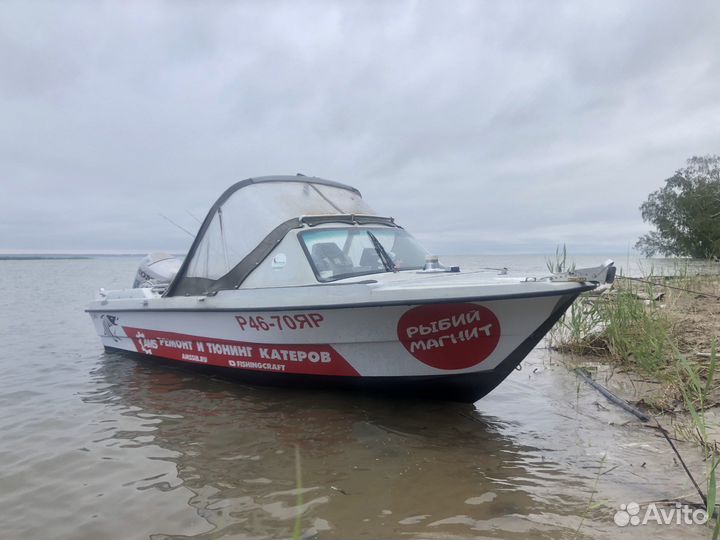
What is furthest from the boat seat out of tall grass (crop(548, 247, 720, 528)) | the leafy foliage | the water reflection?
the leafy foliage

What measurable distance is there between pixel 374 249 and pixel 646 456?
2977 mm

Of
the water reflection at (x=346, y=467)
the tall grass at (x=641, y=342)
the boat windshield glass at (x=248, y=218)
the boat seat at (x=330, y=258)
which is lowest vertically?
the water reflection at (x=346, y=467)

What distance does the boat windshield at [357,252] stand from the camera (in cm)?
469

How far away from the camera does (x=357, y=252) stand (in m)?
5.02

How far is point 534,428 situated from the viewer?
4.00m

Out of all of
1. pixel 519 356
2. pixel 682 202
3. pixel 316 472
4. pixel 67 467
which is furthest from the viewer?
pixel 682 202

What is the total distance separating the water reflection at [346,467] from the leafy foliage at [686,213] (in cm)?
2307

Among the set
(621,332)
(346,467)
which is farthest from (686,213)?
(346,467)

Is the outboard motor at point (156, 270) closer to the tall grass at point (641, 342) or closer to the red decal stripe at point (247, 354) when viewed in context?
the red decal stripe at point (247, 354)

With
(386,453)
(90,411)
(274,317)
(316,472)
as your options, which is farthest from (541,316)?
(90,411)

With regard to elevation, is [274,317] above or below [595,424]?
above

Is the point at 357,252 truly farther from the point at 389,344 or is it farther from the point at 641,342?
the point at 641,342

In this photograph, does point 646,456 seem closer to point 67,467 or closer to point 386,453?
point 386,453

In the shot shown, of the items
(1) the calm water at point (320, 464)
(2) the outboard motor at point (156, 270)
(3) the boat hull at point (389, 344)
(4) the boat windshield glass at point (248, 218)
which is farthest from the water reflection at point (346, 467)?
(2) the outboard motor at point (156, 270)
